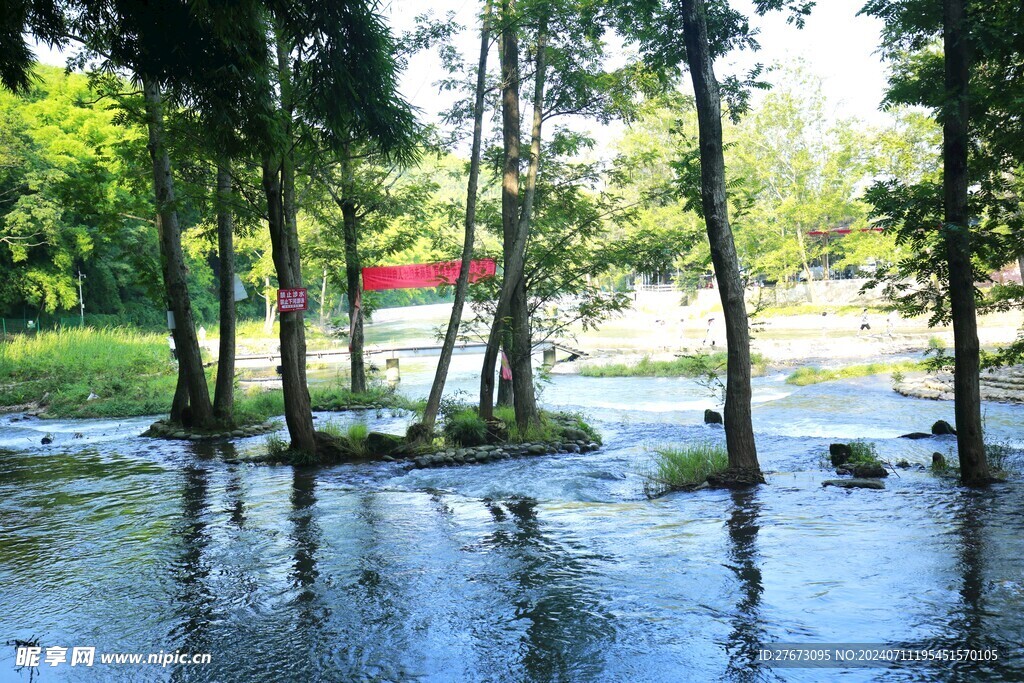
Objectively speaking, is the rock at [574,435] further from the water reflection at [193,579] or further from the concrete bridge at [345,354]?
the concrete bridge at [345,354]

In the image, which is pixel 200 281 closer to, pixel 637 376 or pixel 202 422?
pixel 637 376

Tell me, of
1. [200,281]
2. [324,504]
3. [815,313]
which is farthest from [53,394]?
[815,313]

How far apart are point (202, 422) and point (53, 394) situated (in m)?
9.79

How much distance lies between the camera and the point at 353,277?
61.6 feet

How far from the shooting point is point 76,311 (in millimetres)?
42656

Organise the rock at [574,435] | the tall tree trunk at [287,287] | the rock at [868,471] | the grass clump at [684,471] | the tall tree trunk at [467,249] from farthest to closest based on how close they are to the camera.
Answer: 1. the rock at [574,435]
2. the tall tree trunk at [467,249]
3. the tall tree trunk at [287,287]
4. the rock at [868,471]
5. the grass clump at [684,471]

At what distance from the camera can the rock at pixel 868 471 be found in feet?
33.8

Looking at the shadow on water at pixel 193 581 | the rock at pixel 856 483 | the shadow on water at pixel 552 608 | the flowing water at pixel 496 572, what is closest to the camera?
the shadow on water at pixel 552 608

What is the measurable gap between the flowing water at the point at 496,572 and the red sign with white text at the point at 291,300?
96.2 inches

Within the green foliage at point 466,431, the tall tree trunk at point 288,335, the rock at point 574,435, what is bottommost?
the rock at point 574,435

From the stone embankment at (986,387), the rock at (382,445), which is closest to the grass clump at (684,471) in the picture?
the rock at (382,445)

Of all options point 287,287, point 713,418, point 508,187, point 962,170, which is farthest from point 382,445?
point 962,170

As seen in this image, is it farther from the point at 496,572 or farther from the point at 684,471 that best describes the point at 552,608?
the point at 684,471

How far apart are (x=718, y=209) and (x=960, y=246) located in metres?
2.69
